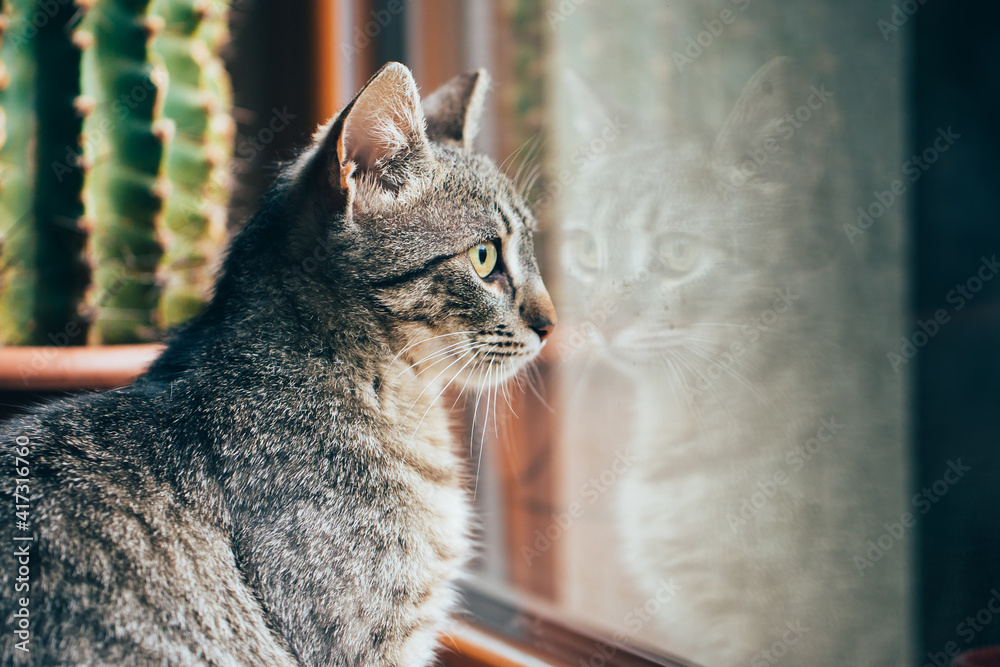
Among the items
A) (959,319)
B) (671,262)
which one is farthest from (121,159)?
(959,319)

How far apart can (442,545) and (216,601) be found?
0.25 meters

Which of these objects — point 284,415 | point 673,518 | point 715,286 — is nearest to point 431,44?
point 715,286

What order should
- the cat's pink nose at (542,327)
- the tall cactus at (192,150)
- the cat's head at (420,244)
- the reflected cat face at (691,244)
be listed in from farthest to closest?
1. the tall cactus at (192,150)
2. the reflected cat face at (691,244)
3. the cat's pink nose at (542,327)
4. the cat's head at (420,244)

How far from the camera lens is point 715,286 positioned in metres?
1.08

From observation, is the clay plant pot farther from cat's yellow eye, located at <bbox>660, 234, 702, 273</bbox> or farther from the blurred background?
cat's yellow eye, located at <bbox>660, 234, 702, 273</bbox>

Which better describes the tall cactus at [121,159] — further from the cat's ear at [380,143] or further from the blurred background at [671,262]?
the cat's ear at [380,143]

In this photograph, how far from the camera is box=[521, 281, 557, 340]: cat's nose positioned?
841mm

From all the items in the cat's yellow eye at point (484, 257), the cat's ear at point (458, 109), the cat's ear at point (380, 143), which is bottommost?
the cat's yellow eye at point (484, 257)

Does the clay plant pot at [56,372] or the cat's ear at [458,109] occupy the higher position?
the cat's ear at [458,109]

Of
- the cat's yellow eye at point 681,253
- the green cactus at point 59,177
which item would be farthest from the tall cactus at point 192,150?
the cat's yellow eye at point 681,253

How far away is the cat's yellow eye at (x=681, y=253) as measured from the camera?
1.10 meters

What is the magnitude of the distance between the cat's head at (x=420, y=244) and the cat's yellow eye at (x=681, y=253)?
1.13 ft

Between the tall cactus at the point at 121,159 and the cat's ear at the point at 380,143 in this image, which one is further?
the tall cactus at the point at 121,159

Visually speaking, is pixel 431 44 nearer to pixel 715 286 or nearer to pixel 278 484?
pixel 715 286
